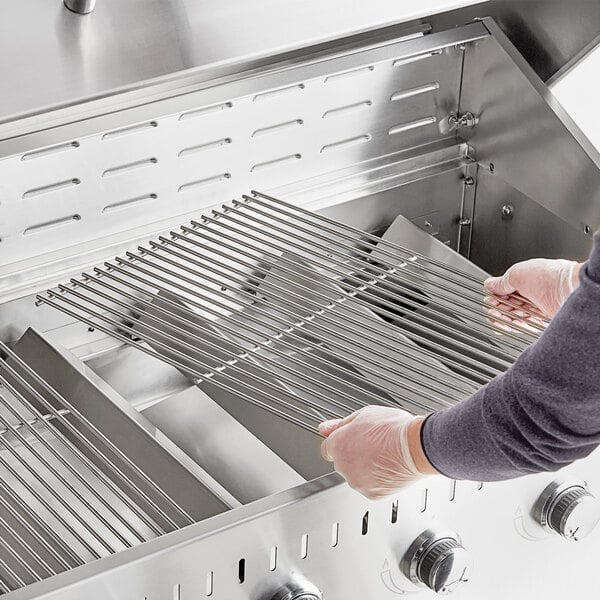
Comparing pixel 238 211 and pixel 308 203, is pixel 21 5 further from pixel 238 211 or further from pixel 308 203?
pixel 308 203

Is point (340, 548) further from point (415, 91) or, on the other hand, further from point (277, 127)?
point (415, 91)

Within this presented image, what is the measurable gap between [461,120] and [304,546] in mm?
918

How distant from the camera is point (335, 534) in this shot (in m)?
1.04

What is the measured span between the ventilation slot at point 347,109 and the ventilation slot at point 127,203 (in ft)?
0.93

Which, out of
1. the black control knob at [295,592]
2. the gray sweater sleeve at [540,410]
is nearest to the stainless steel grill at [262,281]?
the black control knob at [295,592]

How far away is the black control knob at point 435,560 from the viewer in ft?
3.55

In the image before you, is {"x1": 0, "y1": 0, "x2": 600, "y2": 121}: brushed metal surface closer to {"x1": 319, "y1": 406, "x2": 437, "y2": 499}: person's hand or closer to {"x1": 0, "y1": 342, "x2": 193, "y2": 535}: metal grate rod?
{"x1": 0, "y1": 342, "x2": 193, "y2": 535}: metal grate rod

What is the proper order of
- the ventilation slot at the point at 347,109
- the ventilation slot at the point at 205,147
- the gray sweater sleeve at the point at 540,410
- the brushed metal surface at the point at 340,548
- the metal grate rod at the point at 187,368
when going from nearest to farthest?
1. the gray sweater sleeve at the point at 540,410
2. the brushed metal surface at the point at 340,548
3. the metal grate rod at the point at 187,368
4. the ventilation slot at the point at 205,147
5. the ventilation slot at the point at 347,109

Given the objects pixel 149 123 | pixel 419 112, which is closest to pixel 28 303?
pixel 149 123

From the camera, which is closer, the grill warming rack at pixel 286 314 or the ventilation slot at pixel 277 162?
the grill warming rack at pixel 286 314

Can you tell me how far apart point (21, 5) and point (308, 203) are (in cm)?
50

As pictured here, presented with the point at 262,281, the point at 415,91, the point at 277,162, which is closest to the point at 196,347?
the point at 262,281

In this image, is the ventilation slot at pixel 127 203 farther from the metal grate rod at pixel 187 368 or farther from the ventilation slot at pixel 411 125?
the ventilation slot at pixel 411 125

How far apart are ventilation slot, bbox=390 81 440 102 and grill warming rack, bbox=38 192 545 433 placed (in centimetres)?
23
